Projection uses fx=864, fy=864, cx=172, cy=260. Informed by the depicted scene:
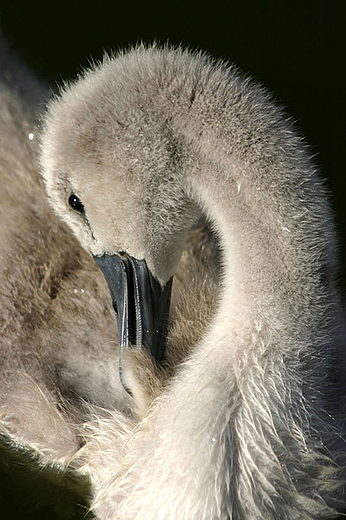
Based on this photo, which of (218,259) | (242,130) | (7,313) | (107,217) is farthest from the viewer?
(218,259)

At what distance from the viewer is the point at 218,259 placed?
3662 millimetres

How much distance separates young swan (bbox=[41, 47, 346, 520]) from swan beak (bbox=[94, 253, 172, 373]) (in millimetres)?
124

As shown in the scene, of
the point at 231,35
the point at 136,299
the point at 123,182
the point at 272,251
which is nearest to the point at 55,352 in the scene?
the point at 136,299

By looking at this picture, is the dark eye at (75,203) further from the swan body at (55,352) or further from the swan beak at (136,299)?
the swan body at (55,352)

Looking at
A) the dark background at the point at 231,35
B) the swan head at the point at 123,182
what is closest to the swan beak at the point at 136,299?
the swan head at the point at 123,182

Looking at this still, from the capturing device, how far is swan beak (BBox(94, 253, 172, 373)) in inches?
121

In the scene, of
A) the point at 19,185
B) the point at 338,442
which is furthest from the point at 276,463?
the point at 19,185

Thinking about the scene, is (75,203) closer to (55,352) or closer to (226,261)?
(226,261)

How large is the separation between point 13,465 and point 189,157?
1.56 metres

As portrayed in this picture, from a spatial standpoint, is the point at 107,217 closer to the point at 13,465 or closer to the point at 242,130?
the point at 242,130

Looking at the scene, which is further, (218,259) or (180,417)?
(218,259)

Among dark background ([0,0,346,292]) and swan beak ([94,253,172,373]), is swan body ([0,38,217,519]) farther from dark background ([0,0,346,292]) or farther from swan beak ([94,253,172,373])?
dark background ([0,0,346,292])

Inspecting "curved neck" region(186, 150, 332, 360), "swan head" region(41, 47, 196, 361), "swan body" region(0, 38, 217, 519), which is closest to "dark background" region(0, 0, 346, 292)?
"swan body" region(0, 38, 217, 519)

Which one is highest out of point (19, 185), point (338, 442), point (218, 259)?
point (19, 185)
